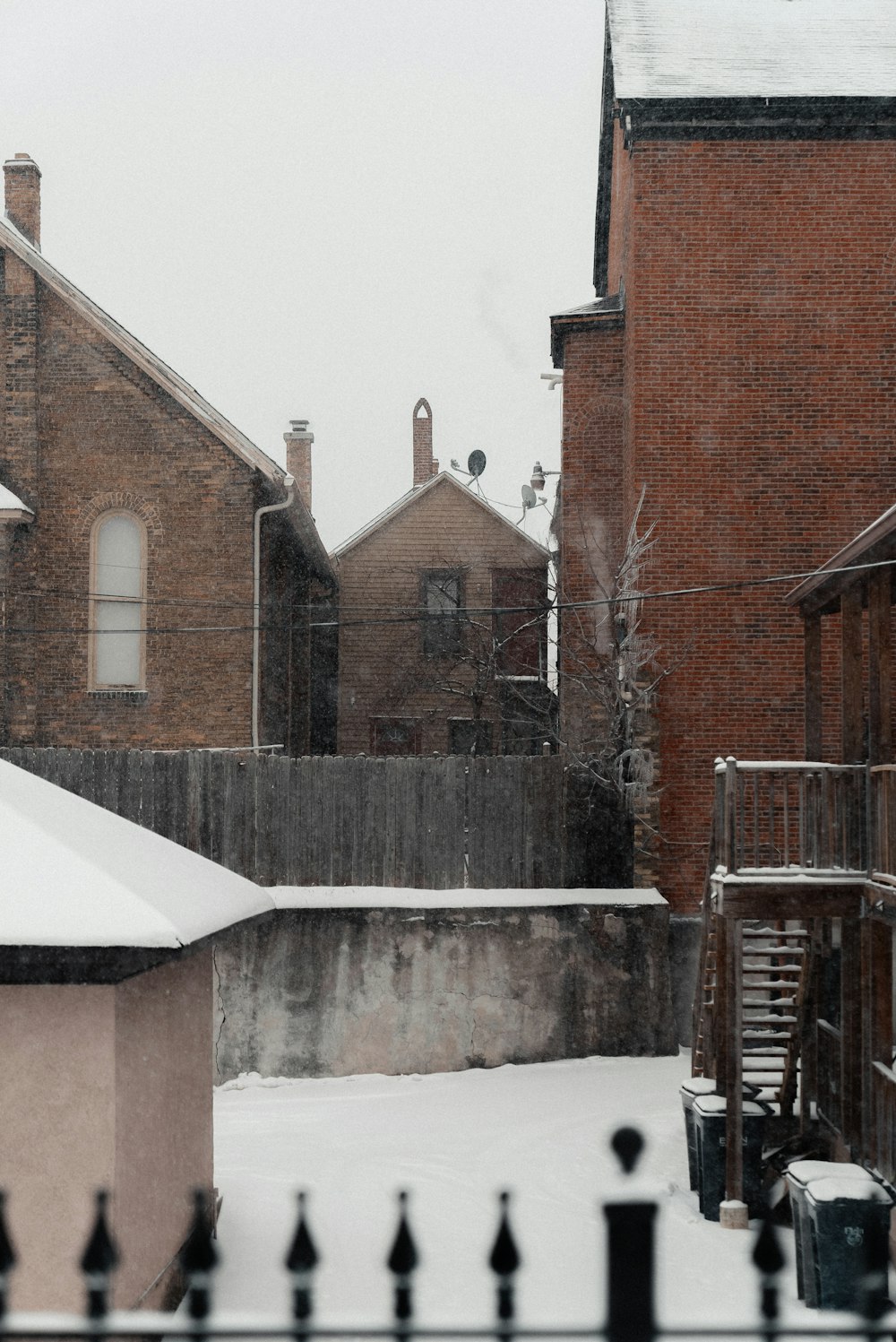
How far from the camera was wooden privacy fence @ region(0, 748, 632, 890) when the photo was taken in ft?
46.2

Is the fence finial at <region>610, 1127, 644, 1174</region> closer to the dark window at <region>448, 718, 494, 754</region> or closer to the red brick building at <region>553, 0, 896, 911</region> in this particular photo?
the red brick building at <region>553, 0, 896, 911</region>

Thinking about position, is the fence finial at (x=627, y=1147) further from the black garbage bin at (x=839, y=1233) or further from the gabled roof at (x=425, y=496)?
the gabled roof at (x=425, y=496)

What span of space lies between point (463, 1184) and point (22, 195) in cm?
1692

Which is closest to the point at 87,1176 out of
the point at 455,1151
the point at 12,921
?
the point at 12,921

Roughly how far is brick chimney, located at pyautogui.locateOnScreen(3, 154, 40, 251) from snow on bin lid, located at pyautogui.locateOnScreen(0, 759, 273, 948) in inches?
586

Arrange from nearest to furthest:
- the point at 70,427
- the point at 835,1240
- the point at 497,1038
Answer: the point at 835,1240 < the point at 497,1038 < the point at 70,427

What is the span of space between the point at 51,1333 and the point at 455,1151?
895 centimetres

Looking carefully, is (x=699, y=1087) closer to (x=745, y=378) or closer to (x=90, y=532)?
(x=745, y=378)

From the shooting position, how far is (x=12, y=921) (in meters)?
6.05

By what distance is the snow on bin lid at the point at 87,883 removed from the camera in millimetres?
6055

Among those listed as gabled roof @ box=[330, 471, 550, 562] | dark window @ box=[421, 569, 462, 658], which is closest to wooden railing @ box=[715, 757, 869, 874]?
dark window @ box=[421, 569, 462, 658]

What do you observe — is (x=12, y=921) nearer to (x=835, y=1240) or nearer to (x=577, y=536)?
(x=835, y=1240)

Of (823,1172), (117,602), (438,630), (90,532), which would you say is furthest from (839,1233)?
(438,630)

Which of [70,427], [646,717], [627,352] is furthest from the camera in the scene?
[70,427]
